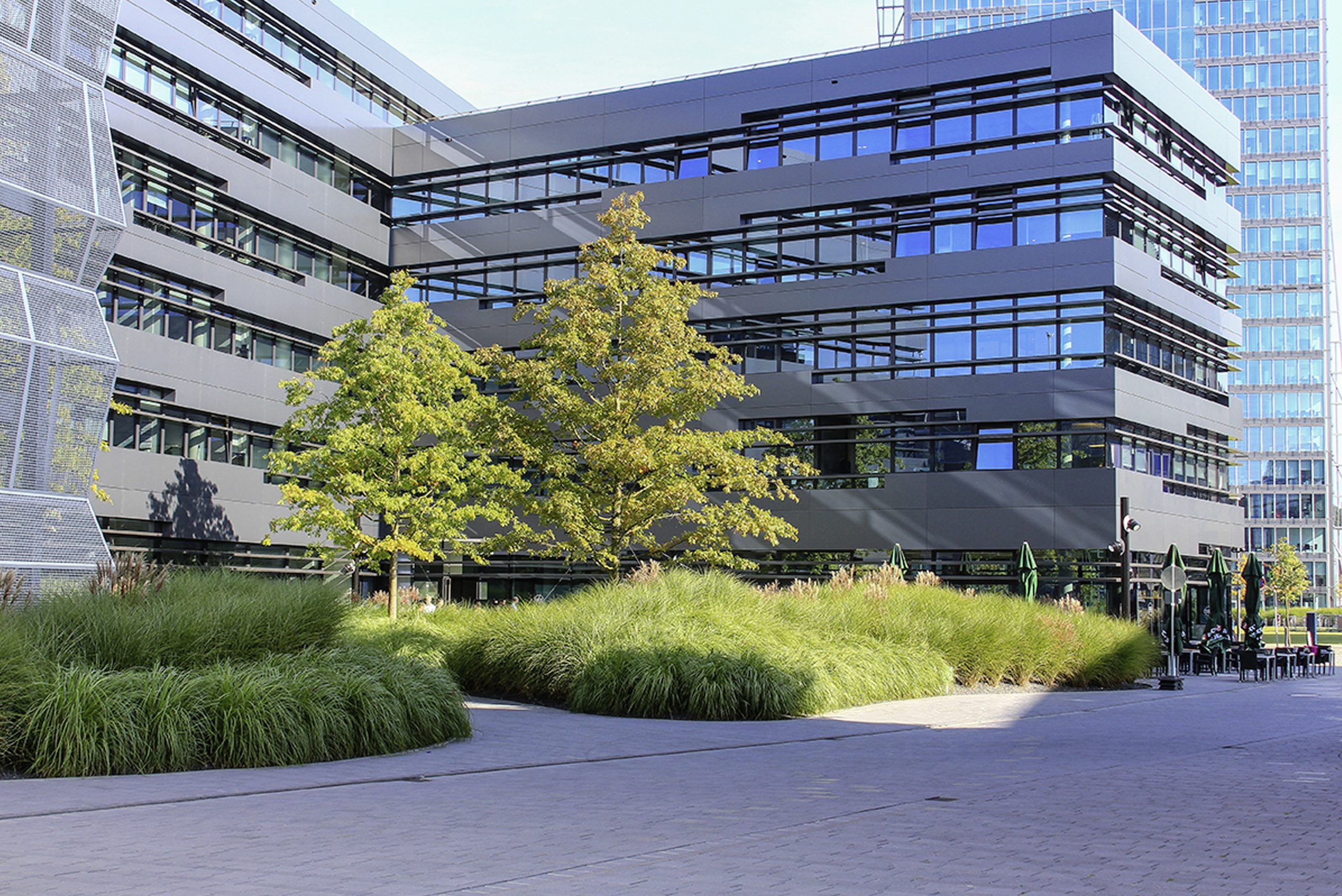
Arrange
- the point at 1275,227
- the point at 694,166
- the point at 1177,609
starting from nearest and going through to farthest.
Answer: the point at 1177,609
the point at 694,166
the point at 1275,227

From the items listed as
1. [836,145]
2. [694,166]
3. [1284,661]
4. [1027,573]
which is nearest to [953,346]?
[836,145]

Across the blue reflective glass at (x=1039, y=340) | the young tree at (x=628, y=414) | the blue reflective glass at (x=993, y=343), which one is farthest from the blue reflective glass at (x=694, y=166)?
the blue reflective glass at (x=1039, y=340)

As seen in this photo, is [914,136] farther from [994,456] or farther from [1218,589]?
[1218,589]

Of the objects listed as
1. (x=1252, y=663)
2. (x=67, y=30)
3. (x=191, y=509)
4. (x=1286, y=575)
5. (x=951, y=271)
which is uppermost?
(x=951, y=271)

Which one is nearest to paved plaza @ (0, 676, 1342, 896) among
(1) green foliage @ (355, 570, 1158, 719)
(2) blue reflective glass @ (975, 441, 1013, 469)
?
(1) green foliage @ (355, 570, 1158, 719)

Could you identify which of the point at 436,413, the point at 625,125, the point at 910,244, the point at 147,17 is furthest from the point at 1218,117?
the point at 147,17

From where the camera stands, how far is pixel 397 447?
29797 millimetres

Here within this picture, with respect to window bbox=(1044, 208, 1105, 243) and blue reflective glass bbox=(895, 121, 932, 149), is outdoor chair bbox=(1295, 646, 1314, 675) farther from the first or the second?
blue reflective glass bbox=(895, 121, 932, 149)

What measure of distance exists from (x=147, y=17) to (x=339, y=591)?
23.3 m

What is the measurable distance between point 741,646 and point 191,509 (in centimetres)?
2064

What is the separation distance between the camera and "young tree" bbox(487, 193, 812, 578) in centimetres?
2781

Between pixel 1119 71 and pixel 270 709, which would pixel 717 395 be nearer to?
pixel 1119 71

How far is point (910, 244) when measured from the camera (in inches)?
1480

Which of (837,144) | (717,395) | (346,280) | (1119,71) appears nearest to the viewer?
(717,395)
